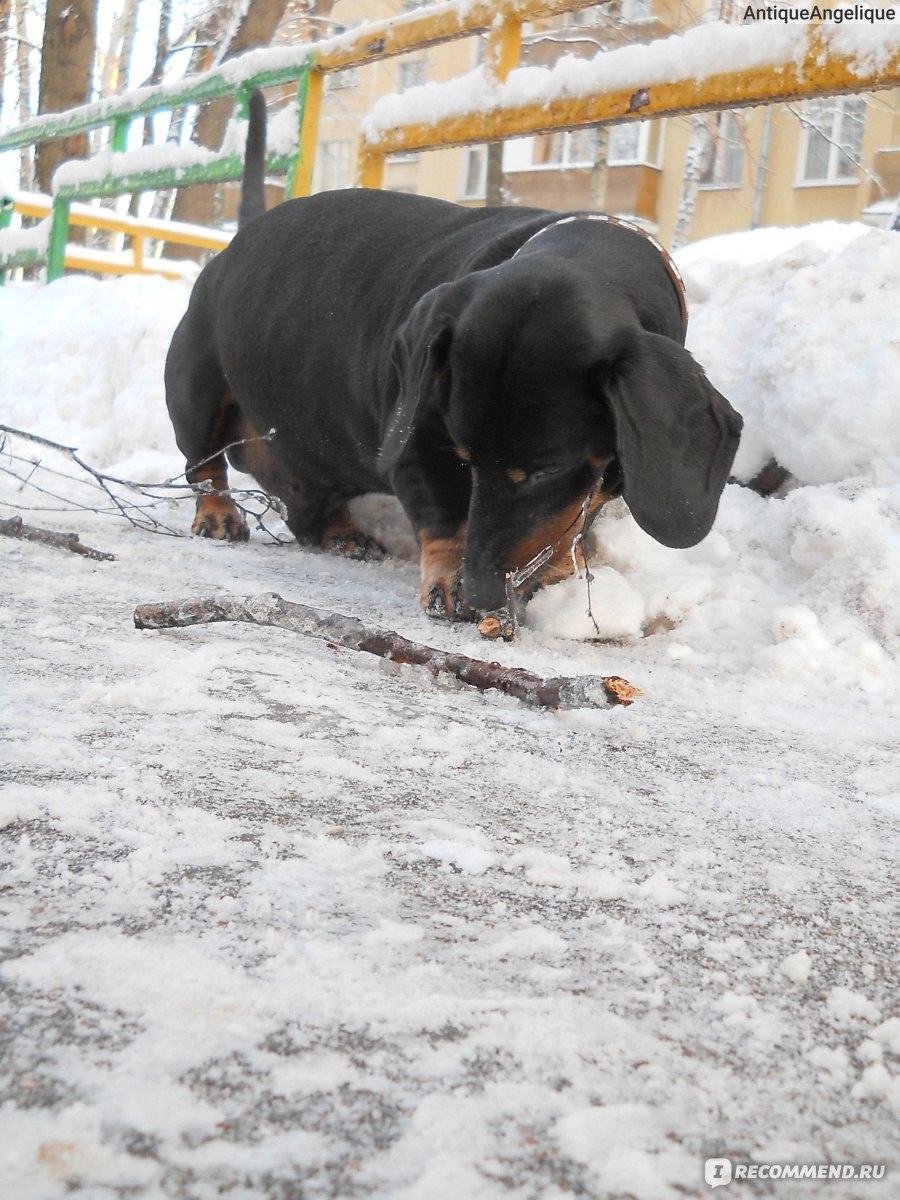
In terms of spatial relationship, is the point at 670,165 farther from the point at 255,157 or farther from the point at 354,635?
the point at 354,635

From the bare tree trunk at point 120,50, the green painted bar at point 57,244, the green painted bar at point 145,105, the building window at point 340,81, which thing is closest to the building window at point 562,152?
the building window at point 340,81

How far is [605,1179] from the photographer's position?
0.70 metres

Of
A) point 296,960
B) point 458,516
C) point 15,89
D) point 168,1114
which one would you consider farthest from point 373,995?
point 15,89

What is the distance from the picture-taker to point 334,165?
25000mm

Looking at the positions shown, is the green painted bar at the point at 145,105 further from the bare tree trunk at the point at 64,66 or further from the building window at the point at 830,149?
the building window at the point at 830,149

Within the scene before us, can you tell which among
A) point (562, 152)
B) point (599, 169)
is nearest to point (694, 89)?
point (599, 169)

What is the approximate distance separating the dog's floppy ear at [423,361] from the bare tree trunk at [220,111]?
1093 centimetres

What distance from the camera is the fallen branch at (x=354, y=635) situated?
5.94 feet

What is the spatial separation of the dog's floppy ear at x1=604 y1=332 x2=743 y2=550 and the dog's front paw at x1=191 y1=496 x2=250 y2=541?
1.99 meters

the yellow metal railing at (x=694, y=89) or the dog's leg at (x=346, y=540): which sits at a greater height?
the yellow metal railing at (x=694, y=89)

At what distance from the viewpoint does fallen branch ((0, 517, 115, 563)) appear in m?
2.74

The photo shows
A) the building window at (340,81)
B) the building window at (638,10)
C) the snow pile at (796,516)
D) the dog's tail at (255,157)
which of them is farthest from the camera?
the building window at (340,81)

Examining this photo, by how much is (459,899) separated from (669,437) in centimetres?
121

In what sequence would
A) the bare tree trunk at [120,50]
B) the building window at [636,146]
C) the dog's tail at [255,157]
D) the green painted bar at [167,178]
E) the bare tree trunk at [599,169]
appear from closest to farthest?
the dog's tail at [255,157]
the green painted bar at [167,178]
the bare tree trunk at [599,169]
the bare tree trunk at [120,50]
the building window at [636,146]
